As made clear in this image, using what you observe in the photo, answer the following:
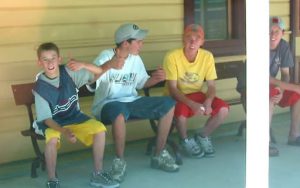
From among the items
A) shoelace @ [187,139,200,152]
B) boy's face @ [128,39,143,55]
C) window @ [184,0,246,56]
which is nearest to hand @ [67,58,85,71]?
boy's face @ [128,39,143,55]

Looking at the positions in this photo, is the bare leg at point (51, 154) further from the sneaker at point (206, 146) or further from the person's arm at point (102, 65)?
the sneaker at point (206, 146)

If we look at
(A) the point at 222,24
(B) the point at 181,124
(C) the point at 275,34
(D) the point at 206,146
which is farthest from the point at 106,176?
(A) the point at 222,24

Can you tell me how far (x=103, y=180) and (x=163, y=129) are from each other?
745mm

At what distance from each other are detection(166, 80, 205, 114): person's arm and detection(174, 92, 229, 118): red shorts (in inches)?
2.2

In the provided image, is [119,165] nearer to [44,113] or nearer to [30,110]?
[44,113]

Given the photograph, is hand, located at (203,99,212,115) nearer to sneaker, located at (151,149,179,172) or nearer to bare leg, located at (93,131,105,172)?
sneaker, located at (151,149,179,172)

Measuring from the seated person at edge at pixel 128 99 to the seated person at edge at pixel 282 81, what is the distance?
110 cm

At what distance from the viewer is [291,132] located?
214 inches

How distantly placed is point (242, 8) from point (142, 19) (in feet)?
4.63

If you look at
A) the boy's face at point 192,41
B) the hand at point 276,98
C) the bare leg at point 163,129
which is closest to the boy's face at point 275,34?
the hand at point 276,98

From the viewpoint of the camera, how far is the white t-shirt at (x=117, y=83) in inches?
179

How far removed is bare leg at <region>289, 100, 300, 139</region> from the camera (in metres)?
5.28

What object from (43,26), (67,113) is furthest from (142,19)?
(67,113)

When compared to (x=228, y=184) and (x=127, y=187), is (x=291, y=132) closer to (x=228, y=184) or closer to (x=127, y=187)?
(x=228, y=184)
